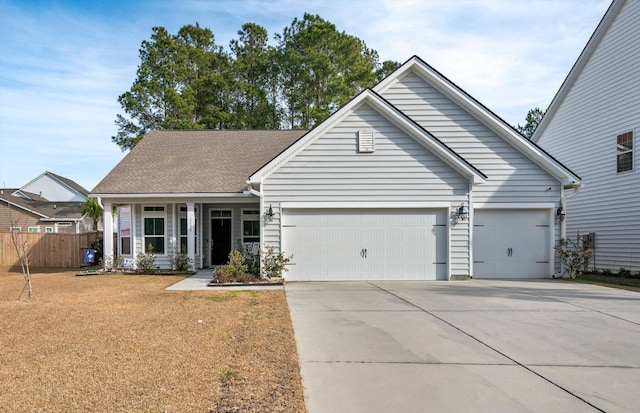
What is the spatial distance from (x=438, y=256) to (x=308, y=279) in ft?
12.8

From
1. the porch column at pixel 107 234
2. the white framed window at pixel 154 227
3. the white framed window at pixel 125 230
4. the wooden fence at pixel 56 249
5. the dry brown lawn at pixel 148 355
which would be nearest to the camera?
the dry brown lawn at pixel 148 355

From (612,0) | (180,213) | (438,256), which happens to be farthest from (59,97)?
(612,0)

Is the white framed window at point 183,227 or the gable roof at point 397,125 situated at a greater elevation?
the gable roof at point 397,125

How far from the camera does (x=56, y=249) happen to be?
1772 centimetres

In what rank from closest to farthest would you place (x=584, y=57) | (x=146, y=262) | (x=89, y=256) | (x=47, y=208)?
(x=146, y=262)
(x=584, y=57)
(x=89, y=256)
(x=47, y=208)

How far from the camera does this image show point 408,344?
5516 mm

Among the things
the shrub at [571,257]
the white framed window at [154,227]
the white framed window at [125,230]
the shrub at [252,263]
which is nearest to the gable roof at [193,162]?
the white framed window at [154,227]

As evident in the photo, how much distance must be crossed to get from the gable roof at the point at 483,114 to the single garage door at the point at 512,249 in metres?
1.47

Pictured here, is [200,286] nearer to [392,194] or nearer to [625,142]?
[392,194]

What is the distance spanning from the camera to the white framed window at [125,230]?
15298 mm

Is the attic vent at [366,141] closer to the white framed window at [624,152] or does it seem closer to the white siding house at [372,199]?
the white siding house at [372,199]

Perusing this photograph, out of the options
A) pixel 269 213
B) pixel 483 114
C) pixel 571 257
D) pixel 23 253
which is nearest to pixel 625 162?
pixel 571 257

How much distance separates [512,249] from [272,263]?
7.51 meters

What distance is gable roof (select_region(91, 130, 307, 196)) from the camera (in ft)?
46.9
